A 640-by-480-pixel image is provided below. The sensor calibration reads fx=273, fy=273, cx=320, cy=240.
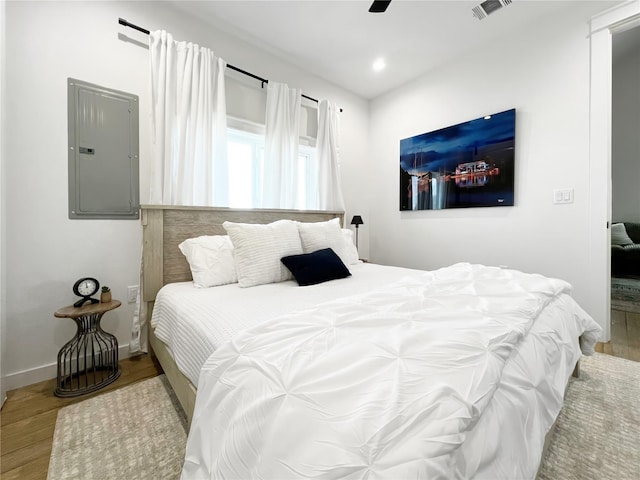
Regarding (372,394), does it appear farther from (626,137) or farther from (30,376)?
(626,137)

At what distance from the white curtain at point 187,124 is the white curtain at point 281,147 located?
445 millimetres

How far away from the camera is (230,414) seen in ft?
2.40

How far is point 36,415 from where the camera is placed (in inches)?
56.8

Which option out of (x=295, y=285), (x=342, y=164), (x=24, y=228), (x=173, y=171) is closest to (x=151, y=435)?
(x=295, y=285)

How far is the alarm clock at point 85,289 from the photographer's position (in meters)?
1.72

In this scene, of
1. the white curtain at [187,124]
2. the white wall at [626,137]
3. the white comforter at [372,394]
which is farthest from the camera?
the white wall at [626,137]

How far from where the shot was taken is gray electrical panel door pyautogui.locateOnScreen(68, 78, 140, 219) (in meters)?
1.85

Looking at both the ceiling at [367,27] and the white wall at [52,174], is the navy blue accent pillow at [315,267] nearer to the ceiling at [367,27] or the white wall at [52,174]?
the white wall at [52,174]

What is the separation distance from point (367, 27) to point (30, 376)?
366 cm

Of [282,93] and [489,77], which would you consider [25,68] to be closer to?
[282,93]

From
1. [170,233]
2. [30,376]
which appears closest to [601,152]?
[170,233]

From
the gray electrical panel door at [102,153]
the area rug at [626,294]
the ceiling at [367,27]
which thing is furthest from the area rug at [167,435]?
the ceiling at [367,27]

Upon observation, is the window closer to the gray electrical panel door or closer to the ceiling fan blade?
the gray electrical panel door

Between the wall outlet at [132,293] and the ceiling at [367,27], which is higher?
the ceiling at [367,27]
